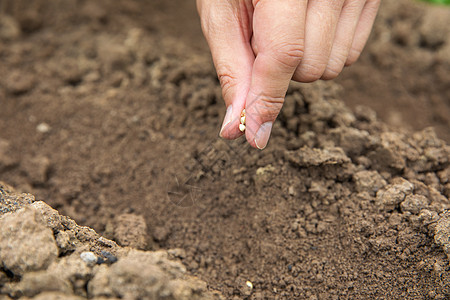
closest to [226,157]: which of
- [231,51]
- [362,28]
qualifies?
[231,51]

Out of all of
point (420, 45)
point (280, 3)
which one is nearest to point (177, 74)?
point (280, 3)

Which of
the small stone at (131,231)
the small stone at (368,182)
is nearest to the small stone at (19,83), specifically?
the small stone at (131,231)

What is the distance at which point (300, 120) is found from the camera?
1.94 meters

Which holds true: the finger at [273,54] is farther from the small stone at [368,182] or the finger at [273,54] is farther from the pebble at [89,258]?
the pebble at [89,258]

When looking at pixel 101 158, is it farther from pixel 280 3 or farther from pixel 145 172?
pixel 280 3

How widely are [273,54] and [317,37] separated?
0.22 meters

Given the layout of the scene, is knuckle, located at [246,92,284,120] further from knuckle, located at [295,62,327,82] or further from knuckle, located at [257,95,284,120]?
knuckle, located at [295,62,327,82]

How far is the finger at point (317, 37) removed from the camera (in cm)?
147

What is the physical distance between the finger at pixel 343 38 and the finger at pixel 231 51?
0.33 metres

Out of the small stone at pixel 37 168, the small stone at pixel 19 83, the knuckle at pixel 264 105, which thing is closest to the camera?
the knuckle at pixel 264 105

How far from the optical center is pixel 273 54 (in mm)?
1366

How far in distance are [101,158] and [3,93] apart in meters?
0.87

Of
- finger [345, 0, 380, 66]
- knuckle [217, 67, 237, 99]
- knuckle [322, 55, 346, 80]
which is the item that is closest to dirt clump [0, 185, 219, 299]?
knuckle [217, 67, 237, 99]

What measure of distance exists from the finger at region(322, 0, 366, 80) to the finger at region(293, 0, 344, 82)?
64mm
